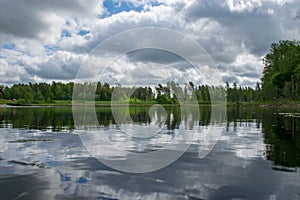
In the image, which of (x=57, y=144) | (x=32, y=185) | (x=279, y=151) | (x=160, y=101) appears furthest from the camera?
(x=160, y=101)

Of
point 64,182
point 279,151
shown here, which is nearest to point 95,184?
point 64,182

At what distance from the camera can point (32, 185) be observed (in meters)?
8.75

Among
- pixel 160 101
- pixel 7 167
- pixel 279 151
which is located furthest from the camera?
pixel 160 101

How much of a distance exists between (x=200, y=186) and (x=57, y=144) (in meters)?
10.2

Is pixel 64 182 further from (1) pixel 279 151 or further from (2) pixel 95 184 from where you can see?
(1) pixel 279 151

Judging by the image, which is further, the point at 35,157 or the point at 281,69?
the point at 281,69

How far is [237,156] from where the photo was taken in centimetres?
1351

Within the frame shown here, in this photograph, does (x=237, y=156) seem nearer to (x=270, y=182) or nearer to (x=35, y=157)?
(x=270, y=182)

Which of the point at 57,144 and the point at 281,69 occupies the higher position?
the point at 281,69

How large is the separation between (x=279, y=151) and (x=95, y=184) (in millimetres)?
9480

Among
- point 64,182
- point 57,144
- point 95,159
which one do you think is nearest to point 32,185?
point 64,182

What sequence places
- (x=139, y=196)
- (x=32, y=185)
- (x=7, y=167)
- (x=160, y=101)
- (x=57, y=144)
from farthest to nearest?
(x=160, y=101) → (x=57, y=144) → (x=7, y=167) → (x=32, y=185) → (x=139, y=196)

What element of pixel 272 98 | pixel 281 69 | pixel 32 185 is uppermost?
pixel 281 69

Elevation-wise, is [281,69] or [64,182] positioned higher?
[281,69]
